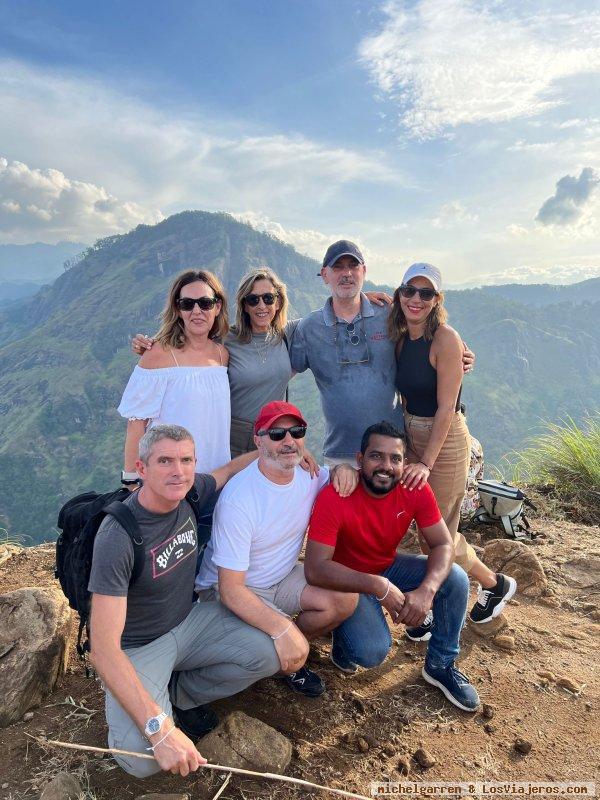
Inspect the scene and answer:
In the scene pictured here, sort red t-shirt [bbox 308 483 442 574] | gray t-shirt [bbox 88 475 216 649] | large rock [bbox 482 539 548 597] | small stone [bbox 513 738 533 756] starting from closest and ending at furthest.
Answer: gray t-shirt [bbox 88 475 216 649]
small stone [bbox 513 738 533 756]
red t-shirt [bbox 308 483 442 574]
large rock [bbox 482 539 548 597]

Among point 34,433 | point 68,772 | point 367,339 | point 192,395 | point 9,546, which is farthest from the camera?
point 34,433

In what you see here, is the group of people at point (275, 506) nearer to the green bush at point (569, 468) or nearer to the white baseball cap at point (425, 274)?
the white baseball cap at point (425, 274)

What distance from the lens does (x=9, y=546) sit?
7277mm

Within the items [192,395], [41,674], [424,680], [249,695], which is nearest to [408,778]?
[424,680]

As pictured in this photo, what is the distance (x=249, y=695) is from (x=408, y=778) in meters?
1.29

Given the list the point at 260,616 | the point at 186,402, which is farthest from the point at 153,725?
the point at 186,402

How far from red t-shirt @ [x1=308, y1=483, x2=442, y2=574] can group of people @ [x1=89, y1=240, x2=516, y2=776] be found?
0.4 inches

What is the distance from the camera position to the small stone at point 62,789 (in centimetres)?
290

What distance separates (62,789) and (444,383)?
3.97 metres

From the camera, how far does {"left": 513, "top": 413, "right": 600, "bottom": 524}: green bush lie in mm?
8844

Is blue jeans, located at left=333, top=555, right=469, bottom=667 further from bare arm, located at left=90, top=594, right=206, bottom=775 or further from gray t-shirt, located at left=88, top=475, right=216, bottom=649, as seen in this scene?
bare arm, located at left=90, top=594, right=206, bottom=775

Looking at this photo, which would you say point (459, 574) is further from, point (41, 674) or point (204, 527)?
point (41, 674)

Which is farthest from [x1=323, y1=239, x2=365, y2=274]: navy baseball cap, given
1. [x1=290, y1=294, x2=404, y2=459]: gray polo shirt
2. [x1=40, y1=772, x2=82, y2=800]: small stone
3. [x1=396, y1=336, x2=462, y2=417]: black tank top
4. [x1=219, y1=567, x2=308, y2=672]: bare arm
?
[x1=40, y1=772, x2=82, y2=800]: small stone

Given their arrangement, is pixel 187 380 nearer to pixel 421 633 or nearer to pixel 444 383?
pixel 444 383
